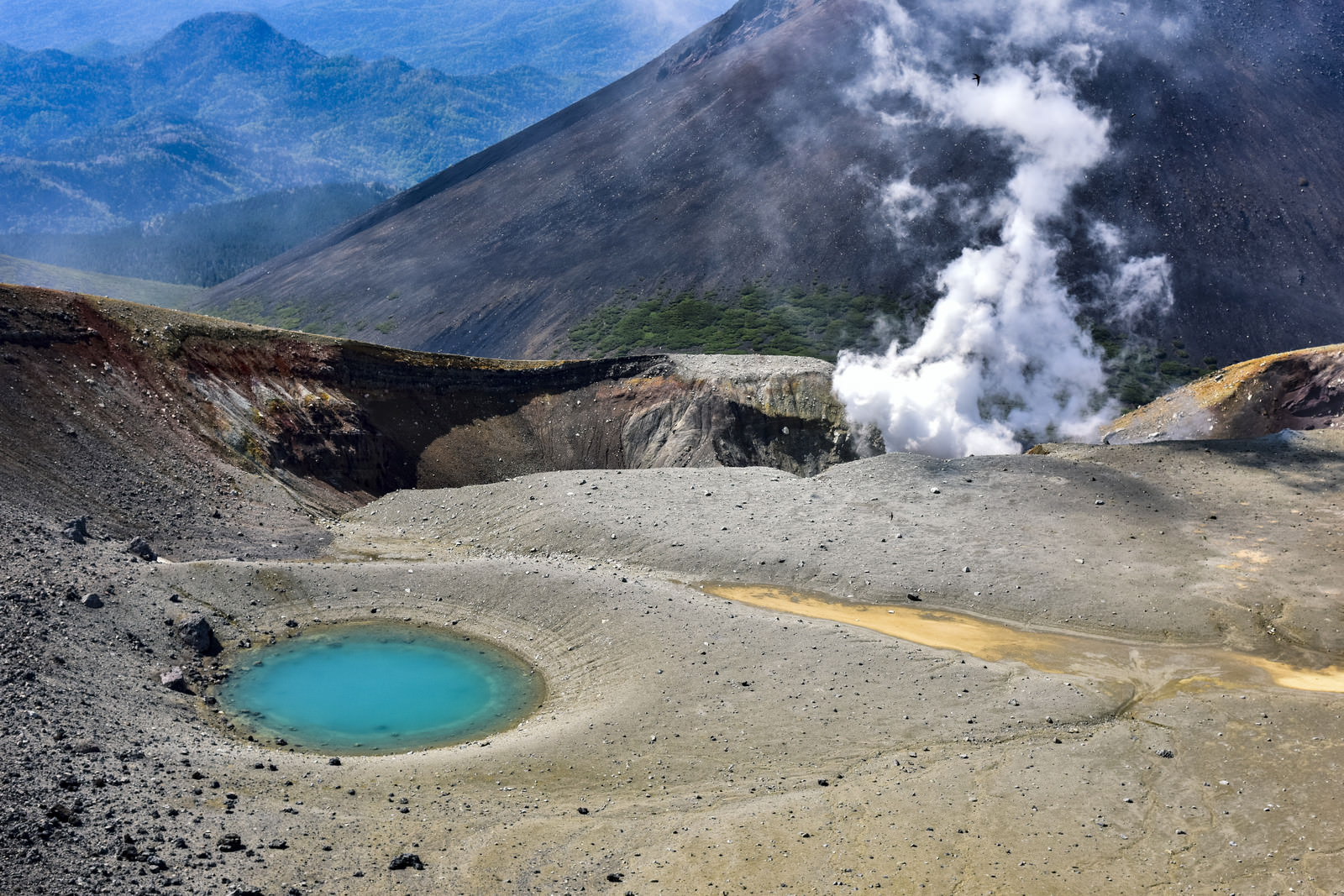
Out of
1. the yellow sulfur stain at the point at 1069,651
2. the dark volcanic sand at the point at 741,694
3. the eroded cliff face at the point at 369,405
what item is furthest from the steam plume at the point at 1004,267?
the yellow sulfur stain at the point at 1069,651

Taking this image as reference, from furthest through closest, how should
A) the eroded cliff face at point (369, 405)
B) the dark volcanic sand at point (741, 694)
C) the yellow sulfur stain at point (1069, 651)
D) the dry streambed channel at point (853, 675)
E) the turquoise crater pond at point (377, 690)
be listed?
the eroded cliff face at point (369, 405) → the yellow sulfur stain at point (1069, 651) → the turquoise crater pond at point (377, 690) → the dry streambed channel at point (853, 675) → the dark volcanic sand at point (741, 694)

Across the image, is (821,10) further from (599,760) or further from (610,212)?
(599,760)

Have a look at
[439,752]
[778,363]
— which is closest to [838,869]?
[439,752]

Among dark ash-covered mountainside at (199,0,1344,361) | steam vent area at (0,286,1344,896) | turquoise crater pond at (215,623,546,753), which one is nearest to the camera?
steam vent area at (0,286,1344,896)

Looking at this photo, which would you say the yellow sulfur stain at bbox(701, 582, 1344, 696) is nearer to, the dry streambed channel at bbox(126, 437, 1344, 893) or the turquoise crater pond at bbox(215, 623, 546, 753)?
the dry streambed channel at bbox(126, 437, 1344, 893)

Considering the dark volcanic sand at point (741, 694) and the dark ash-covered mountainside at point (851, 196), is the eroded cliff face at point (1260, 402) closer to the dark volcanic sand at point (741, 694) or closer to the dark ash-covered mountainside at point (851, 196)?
the dark volcanic sand at point (741, 694)

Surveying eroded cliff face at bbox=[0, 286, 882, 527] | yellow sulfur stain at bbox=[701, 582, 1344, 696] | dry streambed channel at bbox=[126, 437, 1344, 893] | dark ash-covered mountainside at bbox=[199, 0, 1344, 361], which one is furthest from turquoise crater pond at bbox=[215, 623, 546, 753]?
dark ash-covered mountainside at bbox=[199, 0, 1344, 361]
